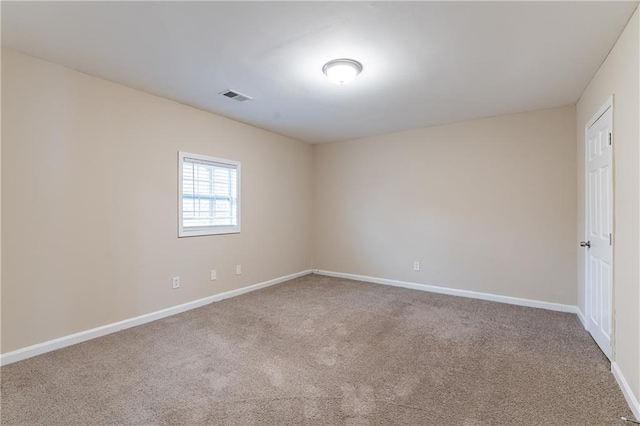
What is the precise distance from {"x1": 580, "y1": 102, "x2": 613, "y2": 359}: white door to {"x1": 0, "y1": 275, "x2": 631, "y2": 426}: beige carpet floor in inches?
9.7

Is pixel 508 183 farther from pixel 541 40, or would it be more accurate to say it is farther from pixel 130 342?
pixel 130 342

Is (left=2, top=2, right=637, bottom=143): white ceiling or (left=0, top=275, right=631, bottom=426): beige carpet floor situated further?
(left=2, top=2, right=637, bottom=143): white ceiling

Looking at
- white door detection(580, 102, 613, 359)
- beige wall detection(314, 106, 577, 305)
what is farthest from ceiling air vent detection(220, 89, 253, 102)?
white door detection(580, 102, 613, 359)

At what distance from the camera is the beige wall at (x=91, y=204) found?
2508 mm

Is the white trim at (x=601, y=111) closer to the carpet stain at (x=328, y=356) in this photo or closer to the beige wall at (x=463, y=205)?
the beige wall at (x=463, y=205)

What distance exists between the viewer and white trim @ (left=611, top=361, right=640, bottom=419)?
1.81 m

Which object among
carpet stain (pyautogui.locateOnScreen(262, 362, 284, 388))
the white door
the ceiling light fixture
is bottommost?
carpet stain (pyautogui.locateOnScreen(262, 362, 284, 388))

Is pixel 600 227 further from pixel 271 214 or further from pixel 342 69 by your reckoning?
pixel 271 214

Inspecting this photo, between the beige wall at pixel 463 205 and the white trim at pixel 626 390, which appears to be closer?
the white trim at pixel 626 390

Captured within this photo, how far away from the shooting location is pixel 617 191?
7.41 ft

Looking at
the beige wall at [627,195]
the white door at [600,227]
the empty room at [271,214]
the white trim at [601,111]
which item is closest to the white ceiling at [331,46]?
the empty room at [271,214]

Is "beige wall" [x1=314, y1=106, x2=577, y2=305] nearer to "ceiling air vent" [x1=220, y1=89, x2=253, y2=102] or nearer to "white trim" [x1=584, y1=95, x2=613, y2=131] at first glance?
"white trim" [x1=584, y1=95, x2=613, y2=131]

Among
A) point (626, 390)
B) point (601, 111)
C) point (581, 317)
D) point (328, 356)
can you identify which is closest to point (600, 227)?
point (601, 111)

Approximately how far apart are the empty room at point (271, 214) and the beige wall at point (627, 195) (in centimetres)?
3
